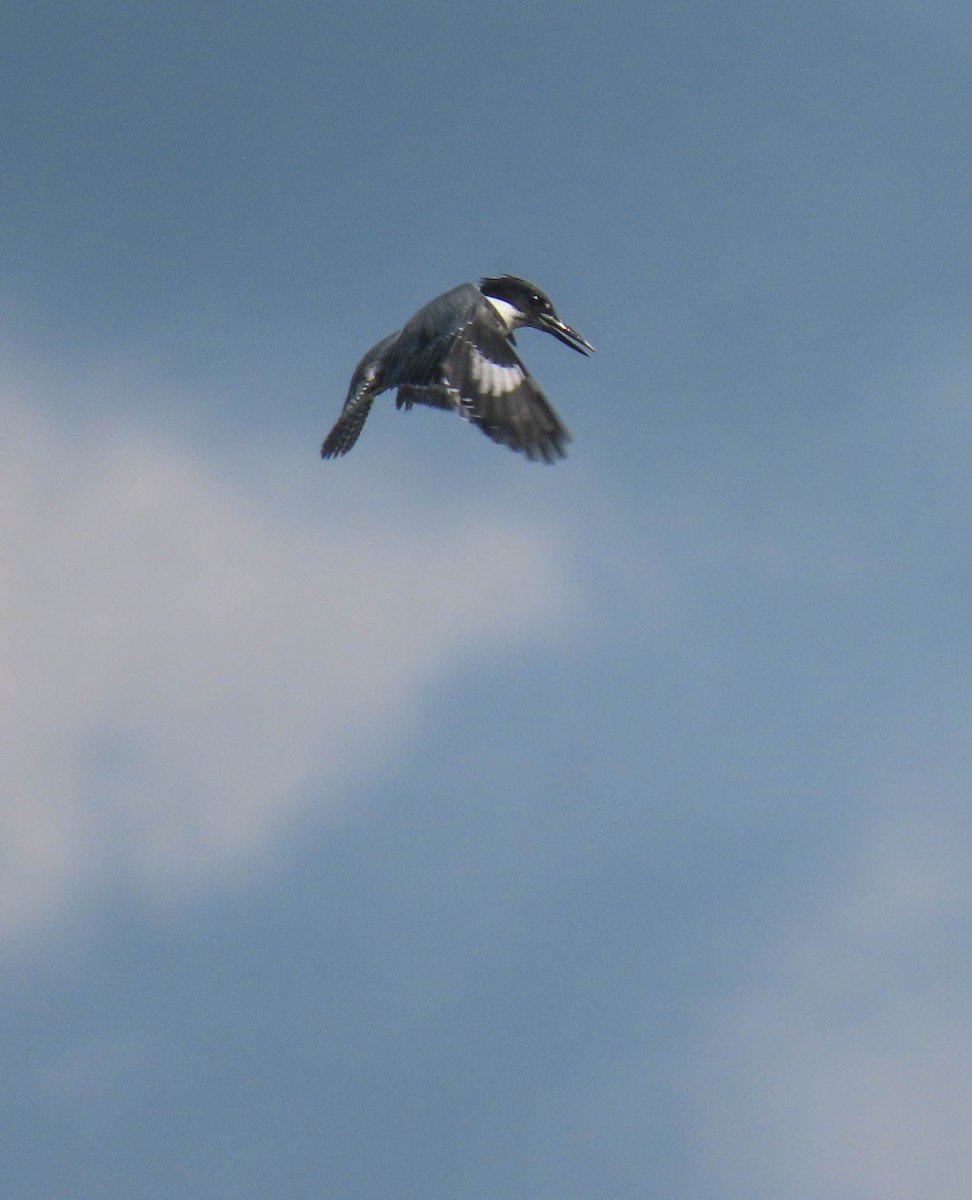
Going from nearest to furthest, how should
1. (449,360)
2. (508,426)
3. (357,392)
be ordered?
1. (508,426)
2. (449,360)
3. (357,392)

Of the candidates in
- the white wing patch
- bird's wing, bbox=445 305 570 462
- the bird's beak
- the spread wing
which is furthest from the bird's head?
the white wing patch

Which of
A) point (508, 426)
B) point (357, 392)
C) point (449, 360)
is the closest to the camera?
point (508, 426)

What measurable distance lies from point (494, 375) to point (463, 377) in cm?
38

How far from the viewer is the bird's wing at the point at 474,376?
1838 centimetres

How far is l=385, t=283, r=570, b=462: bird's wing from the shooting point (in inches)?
723

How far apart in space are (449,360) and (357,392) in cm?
293

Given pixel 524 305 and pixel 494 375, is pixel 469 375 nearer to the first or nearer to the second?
pixel 494 375

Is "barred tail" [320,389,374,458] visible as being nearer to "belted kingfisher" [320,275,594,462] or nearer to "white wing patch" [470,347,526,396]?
"belted kingfisher" [320,275,594,462]

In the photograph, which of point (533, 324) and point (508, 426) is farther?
point (533, 324)

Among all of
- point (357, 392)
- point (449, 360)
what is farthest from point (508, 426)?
point (357, 392)

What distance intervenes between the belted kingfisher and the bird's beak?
457mm

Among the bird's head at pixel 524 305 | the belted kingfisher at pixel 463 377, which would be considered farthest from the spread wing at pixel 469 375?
the bird's head at pixel 524 305

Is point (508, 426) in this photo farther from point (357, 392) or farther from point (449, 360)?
point (357, 392)

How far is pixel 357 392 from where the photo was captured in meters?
22.4
